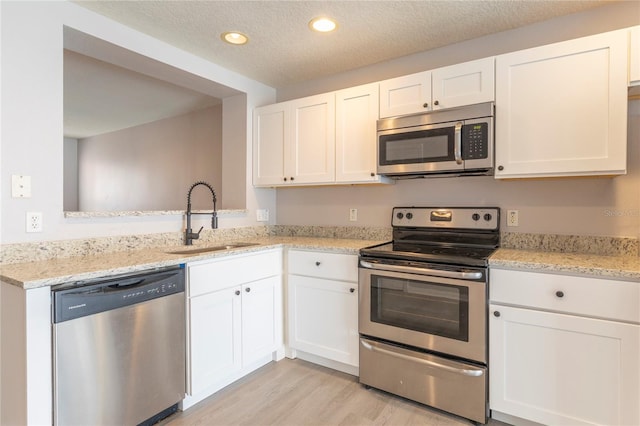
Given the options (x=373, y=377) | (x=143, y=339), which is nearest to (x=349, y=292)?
(x=373, y=377)

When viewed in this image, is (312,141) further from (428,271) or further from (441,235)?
(428,271)

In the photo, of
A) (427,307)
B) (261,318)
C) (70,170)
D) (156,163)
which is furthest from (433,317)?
(70,170)

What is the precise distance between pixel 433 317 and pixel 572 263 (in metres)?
0.74

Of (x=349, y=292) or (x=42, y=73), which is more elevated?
(x=42, y=73)

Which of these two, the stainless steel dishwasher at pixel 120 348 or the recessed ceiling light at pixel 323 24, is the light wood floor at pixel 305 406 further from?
the recessed ceiling light at pixel 323 24

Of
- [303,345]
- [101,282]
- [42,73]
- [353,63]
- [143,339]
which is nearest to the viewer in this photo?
[101,282]

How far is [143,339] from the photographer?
1.72m

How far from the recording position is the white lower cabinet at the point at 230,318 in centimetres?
198

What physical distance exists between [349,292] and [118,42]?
2177 mm

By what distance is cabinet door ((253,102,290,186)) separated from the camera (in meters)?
2.96

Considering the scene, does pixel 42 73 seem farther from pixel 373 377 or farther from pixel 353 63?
pixel 373 377

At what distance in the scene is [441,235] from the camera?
8.12 feet

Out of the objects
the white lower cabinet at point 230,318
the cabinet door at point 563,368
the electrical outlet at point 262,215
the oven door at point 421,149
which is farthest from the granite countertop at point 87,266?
the cabinet door at point 563,368

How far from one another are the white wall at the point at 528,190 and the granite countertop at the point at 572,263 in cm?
25
